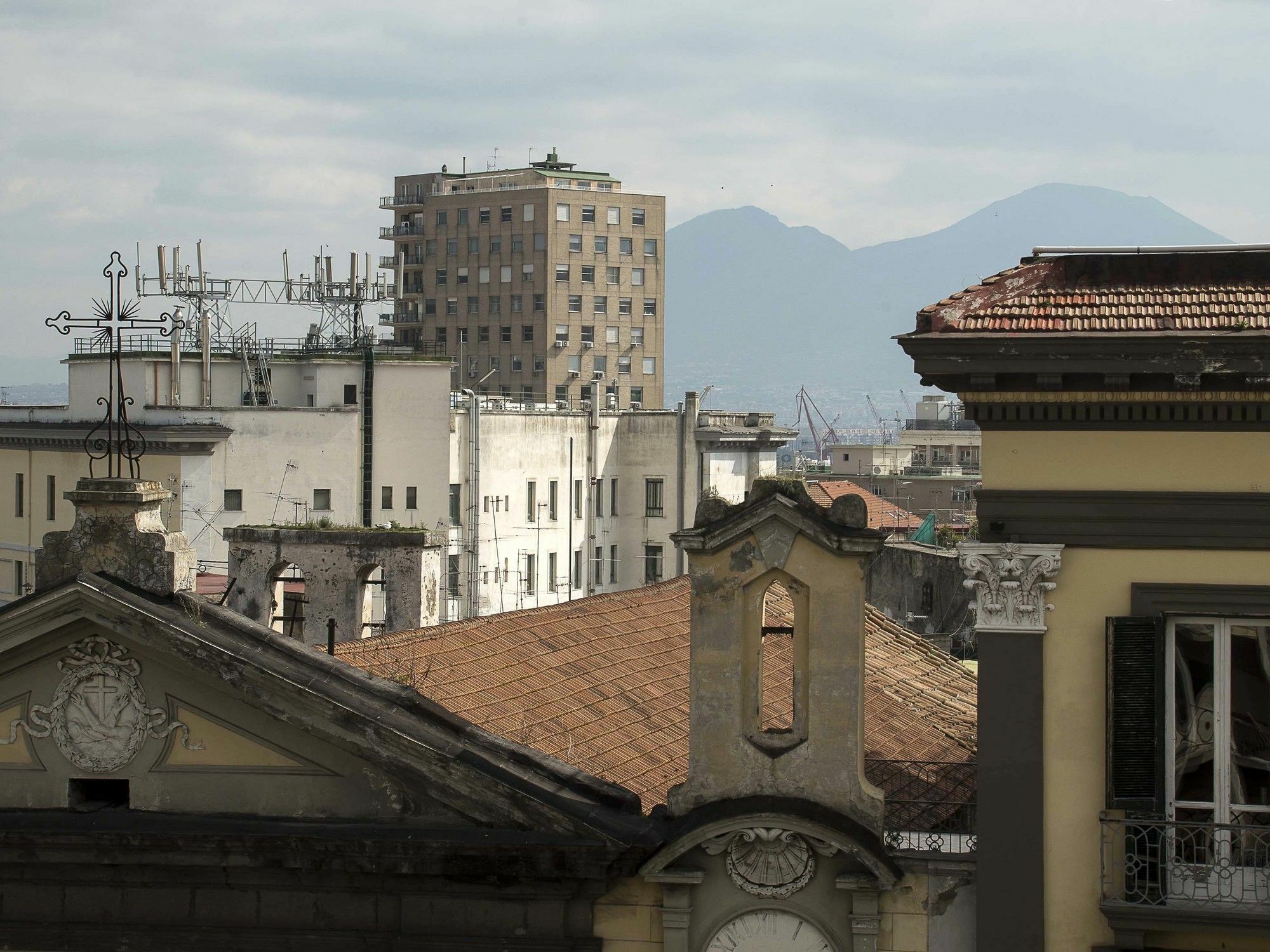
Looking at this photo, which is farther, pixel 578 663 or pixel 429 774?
pixel 578 663

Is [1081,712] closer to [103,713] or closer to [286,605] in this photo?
[103,713]

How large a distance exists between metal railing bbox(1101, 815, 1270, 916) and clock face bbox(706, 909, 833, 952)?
6.77 ft

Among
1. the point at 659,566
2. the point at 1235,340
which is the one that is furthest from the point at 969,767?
the point at 659,566

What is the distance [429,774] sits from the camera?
41.5 feet

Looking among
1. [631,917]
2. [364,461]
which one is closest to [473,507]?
[364,461]

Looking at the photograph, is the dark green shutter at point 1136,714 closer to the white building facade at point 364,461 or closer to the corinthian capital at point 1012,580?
the corinthian capital at point 1012,580

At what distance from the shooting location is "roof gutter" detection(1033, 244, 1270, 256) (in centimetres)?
1290

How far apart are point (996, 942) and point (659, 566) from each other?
284 ft

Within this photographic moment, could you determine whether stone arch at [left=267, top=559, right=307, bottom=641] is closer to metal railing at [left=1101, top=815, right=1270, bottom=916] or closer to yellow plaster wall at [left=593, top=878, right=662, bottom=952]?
yellow plaster wall at [left=593, top=878, right=662, bottom=952]

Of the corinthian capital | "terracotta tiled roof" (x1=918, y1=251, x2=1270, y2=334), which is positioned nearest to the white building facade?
"terracotta tiled roof" (x1=918, y1=251, x2=1270, y2=334)

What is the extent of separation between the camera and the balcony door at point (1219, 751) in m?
12.0

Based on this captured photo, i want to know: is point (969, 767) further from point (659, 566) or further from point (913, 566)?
point (659, 566)

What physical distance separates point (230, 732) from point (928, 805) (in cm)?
528

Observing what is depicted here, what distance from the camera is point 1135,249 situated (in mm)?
13203
